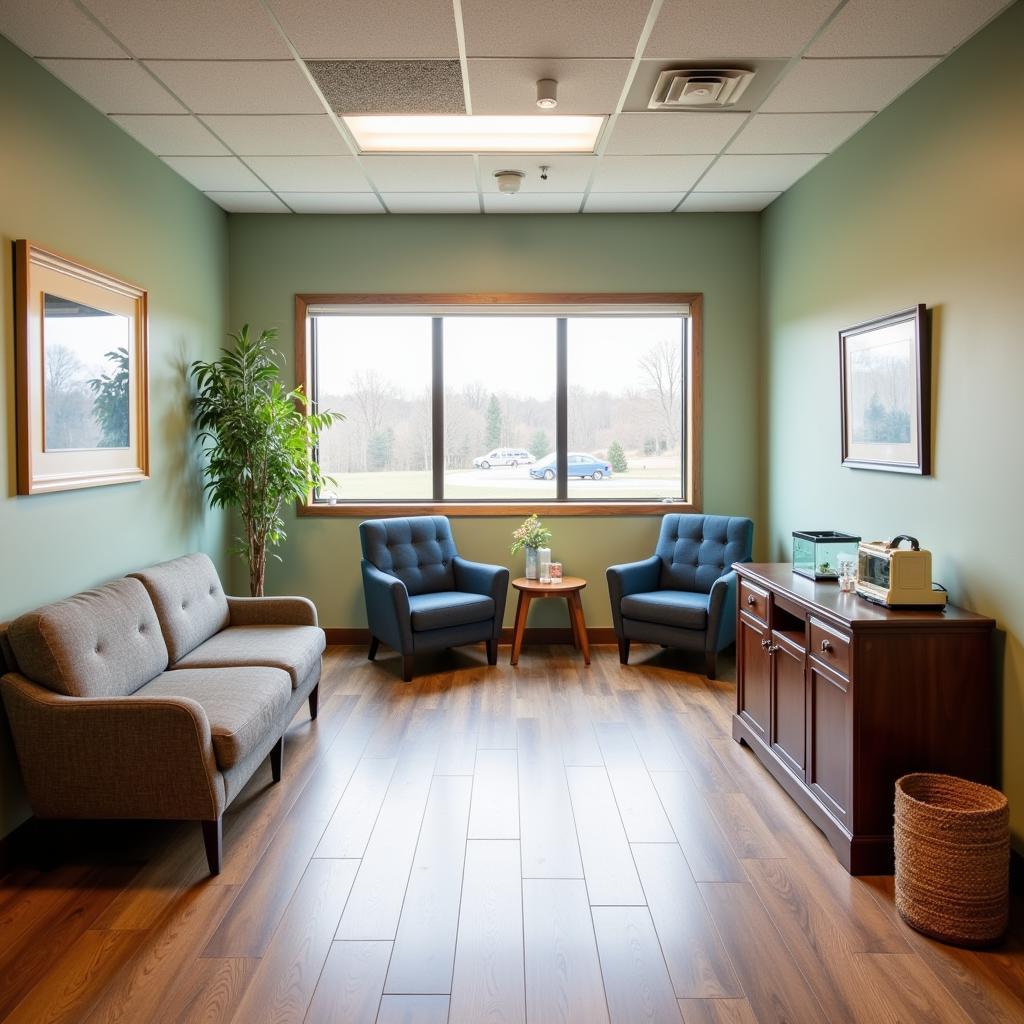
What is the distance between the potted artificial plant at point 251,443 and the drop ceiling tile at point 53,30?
141cm

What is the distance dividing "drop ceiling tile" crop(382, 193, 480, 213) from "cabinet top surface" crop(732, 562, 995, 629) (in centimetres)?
220

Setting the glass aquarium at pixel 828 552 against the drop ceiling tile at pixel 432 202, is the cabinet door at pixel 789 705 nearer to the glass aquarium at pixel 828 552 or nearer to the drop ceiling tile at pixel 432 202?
the glass aquarium at pixel 828 552

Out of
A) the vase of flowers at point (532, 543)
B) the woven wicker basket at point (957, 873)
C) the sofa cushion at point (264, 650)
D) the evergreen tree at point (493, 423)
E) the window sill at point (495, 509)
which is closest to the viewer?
the woven wicker basket at point (957, 873)

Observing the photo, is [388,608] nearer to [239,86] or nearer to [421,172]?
[421,172]

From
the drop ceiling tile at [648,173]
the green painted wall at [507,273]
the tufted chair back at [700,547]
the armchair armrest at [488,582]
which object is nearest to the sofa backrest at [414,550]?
the armchair armrest at [488,582]

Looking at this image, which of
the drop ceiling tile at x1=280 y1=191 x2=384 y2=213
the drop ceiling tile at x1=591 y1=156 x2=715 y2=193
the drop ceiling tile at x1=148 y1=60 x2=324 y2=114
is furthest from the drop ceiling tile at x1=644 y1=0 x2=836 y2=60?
the drop ceiling tile at x1=280 y1=191 x2=384 y2=213

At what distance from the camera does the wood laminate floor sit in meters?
1.54

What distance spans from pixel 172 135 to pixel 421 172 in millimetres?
925

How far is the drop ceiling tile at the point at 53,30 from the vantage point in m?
2.09

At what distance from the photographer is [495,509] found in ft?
14.1

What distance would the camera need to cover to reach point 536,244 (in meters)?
4.18

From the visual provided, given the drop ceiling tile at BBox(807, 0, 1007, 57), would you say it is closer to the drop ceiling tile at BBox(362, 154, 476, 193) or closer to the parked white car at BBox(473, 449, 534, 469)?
the drop ceiling tile at BBox(362, 154, 476, 193)

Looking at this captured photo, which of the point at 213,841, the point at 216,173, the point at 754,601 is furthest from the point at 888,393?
the point at 216,173

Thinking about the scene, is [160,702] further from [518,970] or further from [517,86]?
[517,86]
